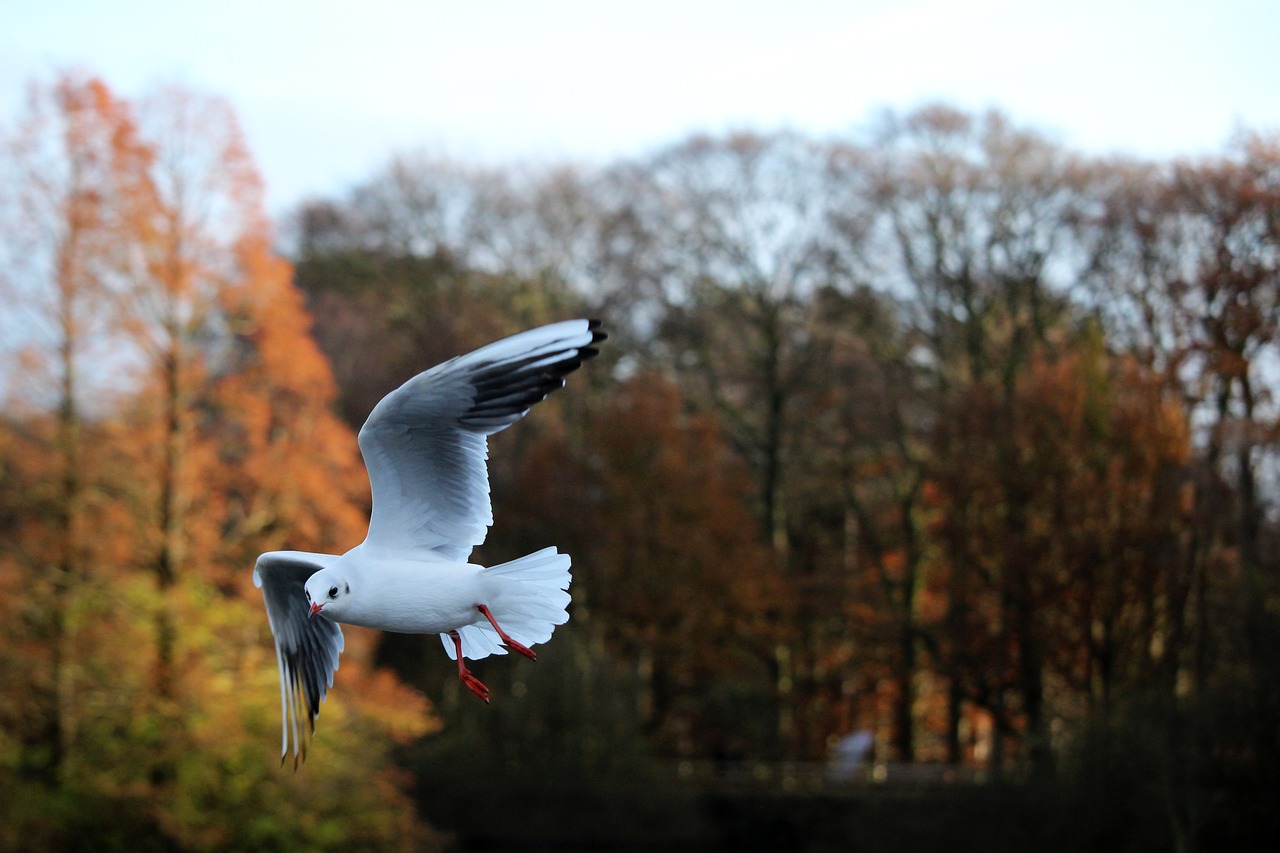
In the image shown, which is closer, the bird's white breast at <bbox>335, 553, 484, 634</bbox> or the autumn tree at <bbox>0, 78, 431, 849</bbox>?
the bird's white breast at <bbox>335, 553, 484, 634</bbox>

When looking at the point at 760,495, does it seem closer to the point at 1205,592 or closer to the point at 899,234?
the point at 899,234

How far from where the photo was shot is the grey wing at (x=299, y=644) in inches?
339

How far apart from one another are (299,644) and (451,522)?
1752 mm

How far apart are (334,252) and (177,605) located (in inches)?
898

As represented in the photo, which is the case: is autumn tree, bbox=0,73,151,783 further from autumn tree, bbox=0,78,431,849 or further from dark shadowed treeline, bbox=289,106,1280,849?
dark shadowed treeline, bbox=289,106,1280,849

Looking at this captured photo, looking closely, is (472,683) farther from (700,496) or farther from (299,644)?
(700,496)

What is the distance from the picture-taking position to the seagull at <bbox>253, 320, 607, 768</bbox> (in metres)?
7.05

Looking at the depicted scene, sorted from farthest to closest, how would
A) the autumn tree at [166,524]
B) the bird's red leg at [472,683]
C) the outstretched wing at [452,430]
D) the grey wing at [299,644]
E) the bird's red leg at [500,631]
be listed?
the autumn tree at [166,524] → the grey wing at [299,644] → the bird's red leg at [500,631] → the bird's red leg at [472,683] → the outstretched wing at [452,430]

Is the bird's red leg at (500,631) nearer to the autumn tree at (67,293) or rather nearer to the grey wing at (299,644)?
the grey wing at (299,644)

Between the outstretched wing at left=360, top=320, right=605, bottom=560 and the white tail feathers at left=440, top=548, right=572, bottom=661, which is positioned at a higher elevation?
the outstretched wing at left=360, top=320, right=605, bottom=560

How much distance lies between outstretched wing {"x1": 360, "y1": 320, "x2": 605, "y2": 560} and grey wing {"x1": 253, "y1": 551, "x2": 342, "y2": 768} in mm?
1147

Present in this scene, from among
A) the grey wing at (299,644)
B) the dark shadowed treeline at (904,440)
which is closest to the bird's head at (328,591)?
the grey wing at (299,644)

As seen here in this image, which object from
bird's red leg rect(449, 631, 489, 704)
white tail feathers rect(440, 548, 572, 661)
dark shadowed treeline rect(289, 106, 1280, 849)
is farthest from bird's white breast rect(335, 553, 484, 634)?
dark shadowed treeline rect(289, 106, 1280, 849)

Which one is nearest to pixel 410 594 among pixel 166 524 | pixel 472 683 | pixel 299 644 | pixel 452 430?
pixel 472 683
